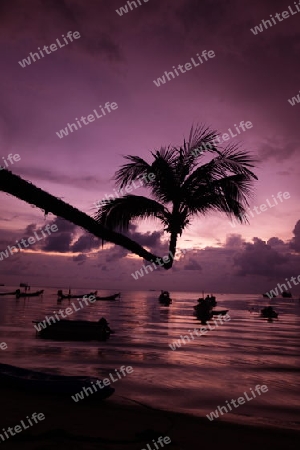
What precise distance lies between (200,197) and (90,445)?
14.4 feet

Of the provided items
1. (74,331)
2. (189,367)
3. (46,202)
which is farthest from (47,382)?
(74,331)

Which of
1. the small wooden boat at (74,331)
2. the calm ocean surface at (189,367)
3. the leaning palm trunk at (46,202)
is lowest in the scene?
the calm ocean surface at (189,367)

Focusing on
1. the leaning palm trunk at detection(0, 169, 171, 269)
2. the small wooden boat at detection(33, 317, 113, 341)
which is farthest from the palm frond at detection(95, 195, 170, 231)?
the small wooden boat at detection(33, 317, 113, 341)

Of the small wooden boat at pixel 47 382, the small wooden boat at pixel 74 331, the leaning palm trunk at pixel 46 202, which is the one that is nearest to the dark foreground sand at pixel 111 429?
the small wooden boat at pixel 47 382

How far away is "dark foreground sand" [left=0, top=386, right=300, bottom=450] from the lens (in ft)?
18.4

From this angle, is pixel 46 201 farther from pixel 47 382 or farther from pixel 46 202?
pixel 47 382

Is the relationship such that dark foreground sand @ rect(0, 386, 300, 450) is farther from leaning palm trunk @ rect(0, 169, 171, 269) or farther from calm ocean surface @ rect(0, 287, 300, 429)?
leaning palm trunk @ rect(0, 169, 171, 269)

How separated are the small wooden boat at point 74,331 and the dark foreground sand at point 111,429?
1477 centimetres

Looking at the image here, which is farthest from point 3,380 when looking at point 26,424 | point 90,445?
point 90,445

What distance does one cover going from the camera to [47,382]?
26.4 ft

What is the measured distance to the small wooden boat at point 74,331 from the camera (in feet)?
74.7

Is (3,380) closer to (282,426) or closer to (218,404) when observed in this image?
(218,404)

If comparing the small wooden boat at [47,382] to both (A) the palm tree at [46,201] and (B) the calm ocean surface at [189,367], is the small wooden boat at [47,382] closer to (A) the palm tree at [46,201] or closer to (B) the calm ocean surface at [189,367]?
(B) the calm ocean surface at [189,367]

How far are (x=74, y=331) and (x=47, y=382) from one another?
15.5 m
